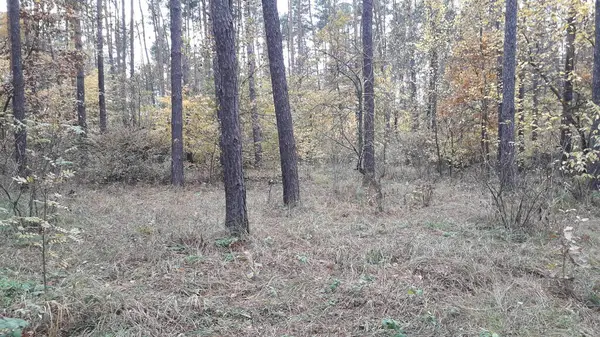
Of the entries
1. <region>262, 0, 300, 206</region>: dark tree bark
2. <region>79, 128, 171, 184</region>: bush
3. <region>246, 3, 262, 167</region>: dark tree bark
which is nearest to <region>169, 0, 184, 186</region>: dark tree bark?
<region>79, 128, 171, 184</region>: bush

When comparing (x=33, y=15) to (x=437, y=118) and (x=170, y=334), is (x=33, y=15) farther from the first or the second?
(x=437, y=118)

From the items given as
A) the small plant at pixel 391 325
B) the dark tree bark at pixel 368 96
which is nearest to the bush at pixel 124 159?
the dark tree bark at pixel 368 96

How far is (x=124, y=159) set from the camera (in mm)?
10875

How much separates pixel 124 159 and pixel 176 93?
8.52ft

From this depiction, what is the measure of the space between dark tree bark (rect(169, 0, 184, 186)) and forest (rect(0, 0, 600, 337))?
0.06 metres

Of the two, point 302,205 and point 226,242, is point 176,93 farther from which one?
point 226,242

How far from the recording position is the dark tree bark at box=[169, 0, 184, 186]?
10221 millimetres

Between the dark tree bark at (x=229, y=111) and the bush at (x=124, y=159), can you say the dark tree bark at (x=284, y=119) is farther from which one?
the bush at (x=124, y=159)

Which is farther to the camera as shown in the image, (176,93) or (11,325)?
(176,93)

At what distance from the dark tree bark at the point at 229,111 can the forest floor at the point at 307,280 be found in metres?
0.37

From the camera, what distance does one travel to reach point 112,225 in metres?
5.68

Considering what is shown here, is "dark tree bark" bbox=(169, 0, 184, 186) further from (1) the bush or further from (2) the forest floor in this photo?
(2) the forest floor

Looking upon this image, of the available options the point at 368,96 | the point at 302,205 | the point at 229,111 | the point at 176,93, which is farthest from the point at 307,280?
the point at 176,93

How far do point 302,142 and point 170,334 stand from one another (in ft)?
34.0
